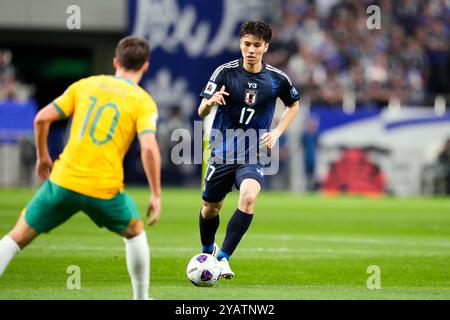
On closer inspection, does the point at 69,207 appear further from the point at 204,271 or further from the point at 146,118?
the point at 204,271

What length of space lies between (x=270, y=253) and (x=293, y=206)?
9.05 m

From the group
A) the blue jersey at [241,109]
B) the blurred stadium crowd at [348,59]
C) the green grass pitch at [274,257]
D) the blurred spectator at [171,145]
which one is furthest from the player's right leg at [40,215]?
the blurred spectator at [171,145]

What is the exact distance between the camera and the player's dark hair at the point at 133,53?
24.0ft

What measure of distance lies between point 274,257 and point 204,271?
2.91 m

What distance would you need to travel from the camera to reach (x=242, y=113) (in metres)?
10.1

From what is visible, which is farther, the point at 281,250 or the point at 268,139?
the point at 281,250

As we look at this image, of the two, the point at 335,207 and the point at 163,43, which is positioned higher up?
the point at 163,43

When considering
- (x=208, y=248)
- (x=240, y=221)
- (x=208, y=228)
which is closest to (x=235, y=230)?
(x=240, y=221)

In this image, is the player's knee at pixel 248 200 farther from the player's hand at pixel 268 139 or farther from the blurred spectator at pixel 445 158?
the blurred spectator at pixel 445 158

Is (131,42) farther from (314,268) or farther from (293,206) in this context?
(293,206)

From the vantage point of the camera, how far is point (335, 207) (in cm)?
2148

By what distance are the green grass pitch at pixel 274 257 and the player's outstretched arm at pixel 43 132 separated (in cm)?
131

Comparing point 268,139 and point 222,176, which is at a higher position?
point 268,139
